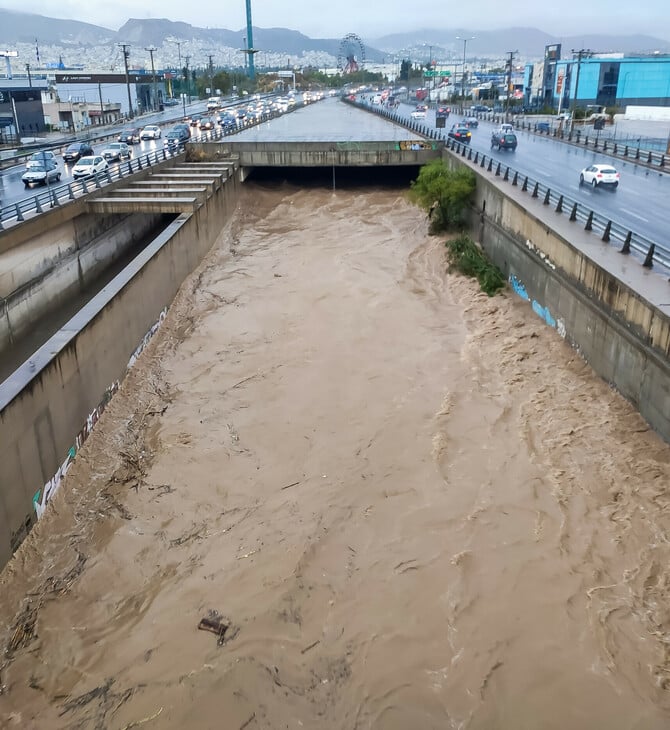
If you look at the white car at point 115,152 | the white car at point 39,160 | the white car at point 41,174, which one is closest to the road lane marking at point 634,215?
the white car at point 41,174

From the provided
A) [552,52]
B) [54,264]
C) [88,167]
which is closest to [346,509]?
[54,264]

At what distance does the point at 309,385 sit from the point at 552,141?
4655 cm

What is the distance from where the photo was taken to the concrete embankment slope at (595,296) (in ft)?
49.1

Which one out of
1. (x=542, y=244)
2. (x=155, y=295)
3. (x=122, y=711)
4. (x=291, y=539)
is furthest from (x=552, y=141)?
(x=122, y=711)

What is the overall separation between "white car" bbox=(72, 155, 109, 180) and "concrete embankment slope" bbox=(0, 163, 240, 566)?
16.2 metres

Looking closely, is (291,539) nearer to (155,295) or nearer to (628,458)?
(628,458)

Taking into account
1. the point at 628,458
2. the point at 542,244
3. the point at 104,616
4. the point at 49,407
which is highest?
the point at 542,244

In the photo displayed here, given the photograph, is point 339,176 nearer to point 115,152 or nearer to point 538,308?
point 115,152

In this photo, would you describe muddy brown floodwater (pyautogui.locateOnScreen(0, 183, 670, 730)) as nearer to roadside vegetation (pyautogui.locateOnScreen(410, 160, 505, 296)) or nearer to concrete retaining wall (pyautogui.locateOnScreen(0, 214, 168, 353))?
concrete retaining wall (pyautogui.locateOnScreen(0, 214, 168, 353))

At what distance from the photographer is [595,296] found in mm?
18031

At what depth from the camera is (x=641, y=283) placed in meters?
16.5

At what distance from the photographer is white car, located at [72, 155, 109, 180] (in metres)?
39.0

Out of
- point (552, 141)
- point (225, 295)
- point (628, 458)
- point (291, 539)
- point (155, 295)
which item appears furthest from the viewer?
point (552, 141)

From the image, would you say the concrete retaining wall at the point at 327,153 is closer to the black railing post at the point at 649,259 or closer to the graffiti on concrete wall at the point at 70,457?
the black railing post at the point at 649,259
